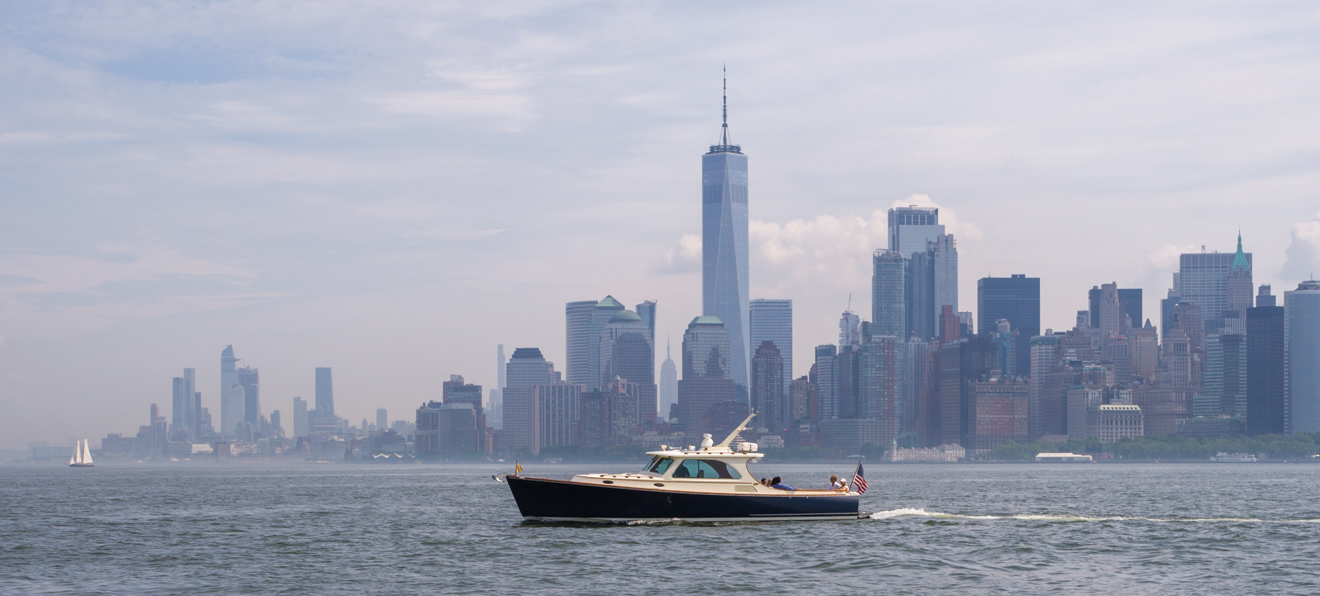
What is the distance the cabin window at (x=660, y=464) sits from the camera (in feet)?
215

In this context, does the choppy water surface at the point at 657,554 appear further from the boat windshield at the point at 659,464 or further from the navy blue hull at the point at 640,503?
the boat windshield at the point at 659,464

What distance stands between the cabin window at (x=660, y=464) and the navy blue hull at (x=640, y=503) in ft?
4.31

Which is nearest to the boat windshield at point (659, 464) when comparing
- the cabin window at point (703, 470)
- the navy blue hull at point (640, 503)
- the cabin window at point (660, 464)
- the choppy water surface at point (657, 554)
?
the cabin window at point (660, 464)

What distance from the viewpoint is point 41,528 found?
76875 mm

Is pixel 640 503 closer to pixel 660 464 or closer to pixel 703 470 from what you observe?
pixel 660 464

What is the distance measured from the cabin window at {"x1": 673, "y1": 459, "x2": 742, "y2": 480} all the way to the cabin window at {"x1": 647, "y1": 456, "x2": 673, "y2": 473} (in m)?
0.49

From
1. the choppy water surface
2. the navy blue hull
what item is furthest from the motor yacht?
the choppy water surface

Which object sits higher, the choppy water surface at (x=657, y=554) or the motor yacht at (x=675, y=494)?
the motor yacht at (x=675, y=494)

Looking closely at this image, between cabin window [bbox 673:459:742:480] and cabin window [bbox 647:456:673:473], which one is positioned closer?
cabin window [bbox 673:459:742:480]

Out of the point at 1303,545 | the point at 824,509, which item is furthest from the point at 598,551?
the point at 1303,545

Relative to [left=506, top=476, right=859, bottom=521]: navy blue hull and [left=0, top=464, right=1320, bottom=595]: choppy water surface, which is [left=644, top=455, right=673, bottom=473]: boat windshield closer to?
[left=506, top=476, right=859, bottom=521]: navy blue hull

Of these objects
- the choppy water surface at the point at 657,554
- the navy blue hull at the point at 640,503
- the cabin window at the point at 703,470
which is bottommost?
the choppy water surface at the point at 657,554

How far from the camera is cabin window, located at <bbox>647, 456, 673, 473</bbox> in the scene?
65.5 meters

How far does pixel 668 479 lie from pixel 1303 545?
27.9 metres
